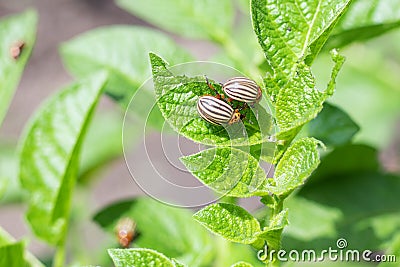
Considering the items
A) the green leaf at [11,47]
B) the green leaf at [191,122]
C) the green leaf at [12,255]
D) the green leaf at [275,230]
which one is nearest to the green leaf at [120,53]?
the green leaf at [11,47]

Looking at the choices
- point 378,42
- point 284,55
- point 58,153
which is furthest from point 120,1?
point 378,42

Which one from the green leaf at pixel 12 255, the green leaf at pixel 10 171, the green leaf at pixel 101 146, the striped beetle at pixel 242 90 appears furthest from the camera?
the green leaf at pixel 101 146

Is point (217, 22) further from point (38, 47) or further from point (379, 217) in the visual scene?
point (38, 47)

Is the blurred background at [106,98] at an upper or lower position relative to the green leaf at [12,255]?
lower

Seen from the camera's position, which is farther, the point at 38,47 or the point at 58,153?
the point at 38,47

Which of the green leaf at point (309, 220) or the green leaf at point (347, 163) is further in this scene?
the green leaf at point (347, 163)

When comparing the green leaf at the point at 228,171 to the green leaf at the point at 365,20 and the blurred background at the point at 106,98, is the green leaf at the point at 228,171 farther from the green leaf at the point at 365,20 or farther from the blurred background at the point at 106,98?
the green leaf at the point at 365,20

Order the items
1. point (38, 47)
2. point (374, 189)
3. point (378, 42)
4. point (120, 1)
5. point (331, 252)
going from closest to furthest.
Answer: point (331, 252) < point (374, 189) < point (120, 1) < point (378, 42) < point (38, 47)
